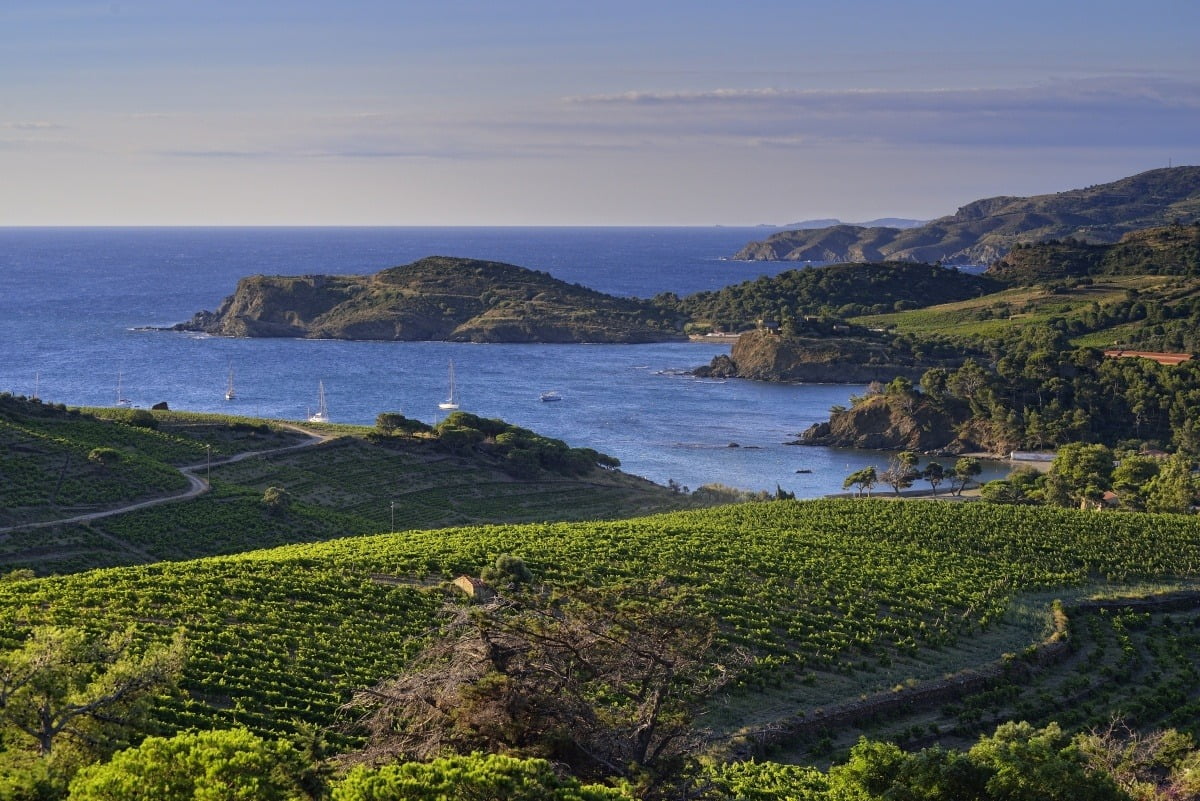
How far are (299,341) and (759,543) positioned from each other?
5580 inches

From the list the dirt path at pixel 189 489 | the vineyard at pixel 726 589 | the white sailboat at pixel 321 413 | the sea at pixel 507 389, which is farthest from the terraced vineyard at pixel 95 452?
the sea at pixel 507 389

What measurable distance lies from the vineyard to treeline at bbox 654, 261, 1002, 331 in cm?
13015

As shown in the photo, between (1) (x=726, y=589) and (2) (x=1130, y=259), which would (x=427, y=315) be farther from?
(1) (x=726, y=589)

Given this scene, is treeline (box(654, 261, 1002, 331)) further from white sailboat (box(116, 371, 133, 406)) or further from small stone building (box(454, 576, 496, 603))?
small stone building (box(454, 576, 496, 603))

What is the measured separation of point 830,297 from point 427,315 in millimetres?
63384

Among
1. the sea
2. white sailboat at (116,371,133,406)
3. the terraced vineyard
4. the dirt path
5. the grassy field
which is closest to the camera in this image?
the dirt path

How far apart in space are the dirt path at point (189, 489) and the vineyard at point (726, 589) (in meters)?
10.4

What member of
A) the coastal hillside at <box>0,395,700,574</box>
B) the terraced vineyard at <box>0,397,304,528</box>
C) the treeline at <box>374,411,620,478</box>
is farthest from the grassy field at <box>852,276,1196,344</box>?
the terraced vineyard at <box>0,397,304,528</box>

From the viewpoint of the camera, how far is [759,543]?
47.1m

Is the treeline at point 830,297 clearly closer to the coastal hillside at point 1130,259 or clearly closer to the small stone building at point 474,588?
the coastal hillside at point 1130,259

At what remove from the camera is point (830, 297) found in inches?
7594

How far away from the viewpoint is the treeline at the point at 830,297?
185m

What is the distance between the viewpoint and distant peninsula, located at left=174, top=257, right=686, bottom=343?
7151 inches

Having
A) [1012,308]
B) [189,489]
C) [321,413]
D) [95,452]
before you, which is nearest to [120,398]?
[321,413]
